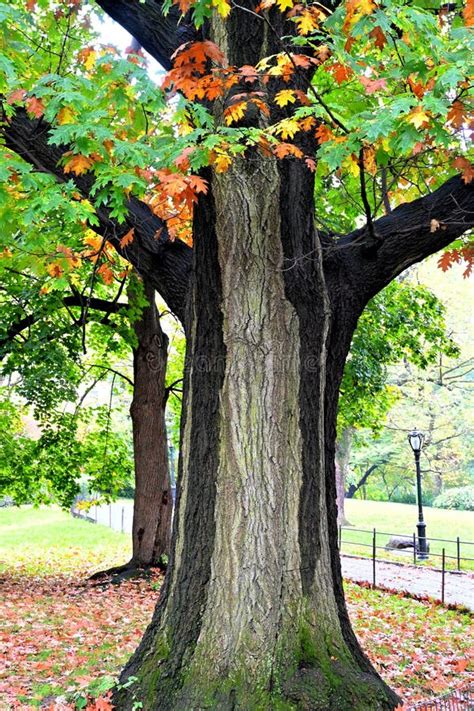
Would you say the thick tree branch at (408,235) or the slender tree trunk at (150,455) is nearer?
the thick tree branch at (408,235)

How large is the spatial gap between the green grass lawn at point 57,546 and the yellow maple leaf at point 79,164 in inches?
436

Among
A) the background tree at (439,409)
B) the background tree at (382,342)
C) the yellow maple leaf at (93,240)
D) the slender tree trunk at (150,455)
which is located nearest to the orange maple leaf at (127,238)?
the yellow maple leaf at (93,240)

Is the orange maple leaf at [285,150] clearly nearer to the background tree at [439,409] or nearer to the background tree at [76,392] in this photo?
the background tree at [76,392]

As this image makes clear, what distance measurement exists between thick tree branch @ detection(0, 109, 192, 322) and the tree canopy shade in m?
0.01

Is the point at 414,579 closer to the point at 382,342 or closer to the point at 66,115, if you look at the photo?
the point at 382,342

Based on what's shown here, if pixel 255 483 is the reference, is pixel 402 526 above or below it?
below

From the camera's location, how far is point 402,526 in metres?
30.3

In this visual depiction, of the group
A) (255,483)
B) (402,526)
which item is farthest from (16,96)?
(402,526)

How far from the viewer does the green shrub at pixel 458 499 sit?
38.6 m

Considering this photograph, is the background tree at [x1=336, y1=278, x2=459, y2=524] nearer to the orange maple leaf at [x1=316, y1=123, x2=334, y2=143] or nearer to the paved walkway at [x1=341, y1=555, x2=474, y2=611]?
the paved walkway at [x1=341, y1=555, x2=474, y2=611]

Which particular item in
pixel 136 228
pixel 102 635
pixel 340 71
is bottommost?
pixel 102 635

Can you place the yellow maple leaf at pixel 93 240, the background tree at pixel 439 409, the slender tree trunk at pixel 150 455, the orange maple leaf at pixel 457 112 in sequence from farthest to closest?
the background tree at pixel 439 409 < the slender tree trunk at pixel 150 455 < the yellow maple leaf at pixel 93 240 < the orange maple leaf at pixel 457 112

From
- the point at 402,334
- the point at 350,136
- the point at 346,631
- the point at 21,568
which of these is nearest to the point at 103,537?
the point at 21,568

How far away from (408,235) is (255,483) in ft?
7.24
